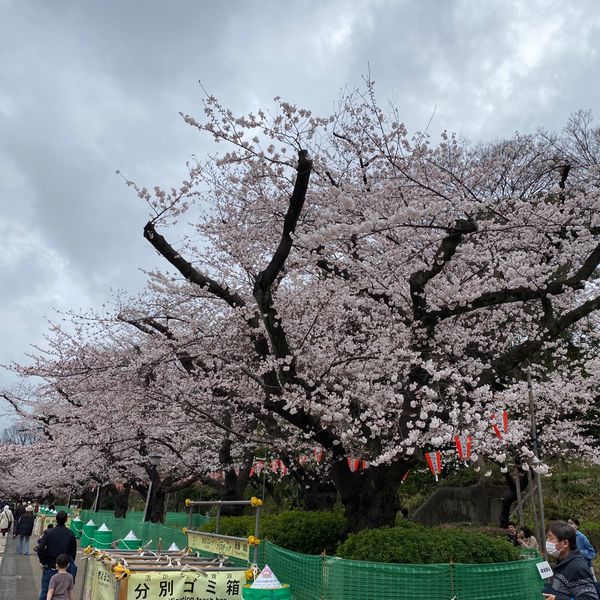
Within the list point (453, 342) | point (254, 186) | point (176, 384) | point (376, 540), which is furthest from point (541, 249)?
point (176, 384)

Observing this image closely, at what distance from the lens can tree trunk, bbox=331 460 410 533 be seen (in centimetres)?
905

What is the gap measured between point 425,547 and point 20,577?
36.2 ft

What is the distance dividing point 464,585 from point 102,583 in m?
4.39

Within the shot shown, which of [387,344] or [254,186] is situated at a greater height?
[254,186]

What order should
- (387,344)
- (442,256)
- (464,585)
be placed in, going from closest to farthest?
(464,585) < (442,256) < (387,344)

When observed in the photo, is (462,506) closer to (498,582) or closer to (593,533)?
(593,533)

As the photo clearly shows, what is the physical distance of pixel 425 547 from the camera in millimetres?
7527

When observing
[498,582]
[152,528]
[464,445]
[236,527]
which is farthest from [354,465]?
[152,528]

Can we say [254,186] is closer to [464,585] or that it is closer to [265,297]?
[265,297]

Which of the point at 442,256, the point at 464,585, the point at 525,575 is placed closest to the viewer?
the point at 464,585

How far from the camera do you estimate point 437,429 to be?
8.41 m

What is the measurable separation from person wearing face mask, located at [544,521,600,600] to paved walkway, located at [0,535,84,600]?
7.63 m

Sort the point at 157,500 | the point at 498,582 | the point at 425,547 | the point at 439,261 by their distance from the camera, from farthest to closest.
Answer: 1. the point at 157,500
2. the point at 439,261
3. the point at 425,547
4. the point at 498,582

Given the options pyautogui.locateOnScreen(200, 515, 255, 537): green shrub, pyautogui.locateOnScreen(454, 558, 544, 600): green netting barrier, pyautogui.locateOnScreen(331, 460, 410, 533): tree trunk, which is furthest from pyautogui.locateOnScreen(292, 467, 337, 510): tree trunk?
pyautogui.locateOnScreen(454, 558, 544, 600): green netting barrier
